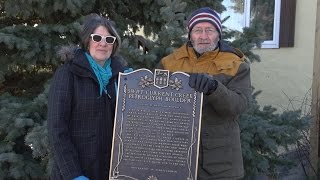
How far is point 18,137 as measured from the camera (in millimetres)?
4402

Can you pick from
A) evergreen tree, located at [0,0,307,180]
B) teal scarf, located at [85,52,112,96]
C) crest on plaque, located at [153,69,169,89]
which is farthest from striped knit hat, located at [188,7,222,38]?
evergreen tree, located at [0,0,307,180]

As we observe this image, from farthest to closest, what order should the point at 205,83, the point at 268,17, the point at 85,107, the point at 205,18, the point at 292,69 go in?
1. the point at 268,17
2. the point at 292,69
3. the point at 205,18
4. the point at 85,107
5. the point at 205,83

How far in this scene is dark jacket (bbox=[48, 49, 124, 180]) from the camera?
9.51 feet

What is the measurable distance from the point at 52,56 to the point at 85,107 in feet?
5.66

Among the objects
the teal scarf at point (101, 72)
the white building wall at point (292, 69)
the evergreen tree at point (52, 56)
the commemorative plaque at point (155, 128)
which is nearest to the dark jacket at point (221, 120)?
the commemorative plaque at point (155, 128)

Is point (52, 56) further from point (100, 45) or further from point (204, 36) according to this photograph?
point (204, 36)

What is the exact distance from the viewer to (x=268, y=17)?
22.9 ft

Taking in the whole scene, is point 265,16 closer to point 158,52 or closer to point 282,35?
point 282,35

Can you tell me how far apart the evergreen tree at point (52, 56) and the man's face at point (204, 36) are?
46.0 inches

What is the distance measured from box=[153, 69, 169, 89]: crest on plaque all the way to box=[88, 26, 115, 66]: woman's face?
1.09ft

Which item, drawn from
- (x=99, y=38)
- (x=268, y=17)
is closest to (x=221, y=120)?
(x=99, y=38)

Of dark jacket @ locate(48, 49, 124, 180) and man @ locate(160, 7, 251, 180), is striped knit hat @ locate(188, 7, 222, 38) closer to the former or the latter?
man @ locate(160, 7, 251, 180)

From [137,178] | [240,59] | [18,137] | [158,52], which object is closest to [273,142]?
[158,52]

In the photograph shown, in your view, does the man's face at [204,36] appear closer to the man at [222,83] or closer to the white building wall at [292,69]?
the man at [222,83]
